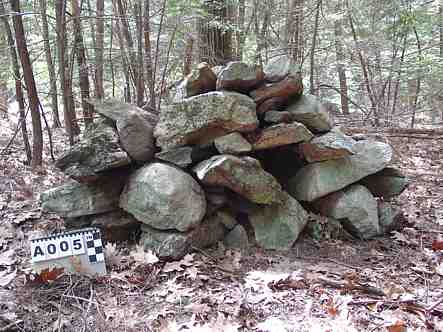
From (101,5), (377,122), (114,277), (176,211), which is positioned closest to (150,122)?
(176,211)

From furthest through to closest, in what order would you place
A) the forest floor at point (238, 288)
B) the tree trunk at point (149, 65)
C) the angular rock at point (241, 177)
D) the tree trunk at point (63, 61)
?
the tree trunk at point (149, 65) → the tree trunk at point (63, 61) → the angular rock at point (241, 177) → the forest floor at point (238, 288)

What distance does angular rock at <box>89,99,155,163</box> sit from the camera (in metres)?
4.06

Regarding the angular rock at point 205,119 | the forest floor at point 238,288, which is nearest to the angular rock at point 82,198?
the forest floor at point 238,288

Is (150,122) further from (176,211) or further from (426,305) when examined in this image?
(426,305)

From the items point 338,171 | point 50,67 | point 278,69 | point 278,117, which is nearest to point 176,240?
point 278,117

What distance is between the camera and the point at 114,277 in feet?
10.6

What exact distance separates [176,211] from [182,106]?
3.98 ft

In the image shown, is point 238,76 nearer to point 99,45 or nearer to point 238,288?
point 238,288

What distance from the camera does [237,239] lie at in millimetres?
4102

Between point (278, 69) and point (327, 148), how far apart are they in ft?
3.73

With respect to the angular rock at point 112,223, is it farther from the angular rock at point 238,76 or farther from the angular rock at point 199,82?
the angular rock at point 238,76

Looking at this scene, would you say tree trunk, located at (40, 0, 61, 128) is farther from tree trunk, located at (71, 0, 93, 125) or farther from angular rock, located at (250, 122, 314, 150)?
angular rock, located at (250, 122, 314, 150)

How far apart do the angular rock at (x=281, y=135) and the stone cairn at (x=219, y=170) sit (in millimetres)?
12

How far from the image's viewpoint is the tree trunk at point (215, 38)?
23.1 ft
